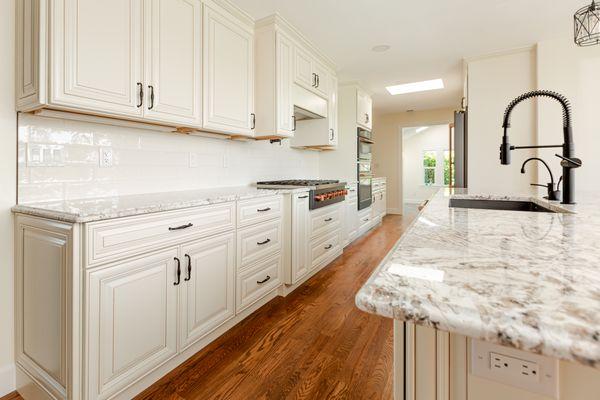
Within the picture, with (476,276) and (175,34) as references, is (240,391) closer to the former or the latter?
(476,276)

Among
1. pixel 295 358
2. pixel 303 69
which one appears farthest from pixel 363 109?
pixel 295 358

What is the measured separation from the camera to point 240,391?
1.54m

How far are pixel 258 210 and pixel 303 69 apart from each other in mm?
1710

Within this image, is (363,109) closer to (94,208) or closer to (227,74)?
(227,74)

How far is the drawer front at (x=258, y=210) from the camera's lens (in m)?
2.13

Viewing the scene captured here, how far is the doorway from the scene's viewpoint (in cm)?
995

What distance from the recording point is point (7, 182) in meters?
1.50

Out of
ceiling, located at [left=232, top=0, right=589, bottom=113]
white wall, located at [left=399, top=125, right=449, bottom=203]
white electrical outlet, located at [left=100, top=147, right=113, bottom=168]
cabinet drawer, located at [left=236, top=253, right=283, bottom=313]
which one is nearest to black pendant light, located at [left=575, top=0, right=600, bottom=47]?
ceiling, located at [left=232, top=0, right=589, bottom=113]

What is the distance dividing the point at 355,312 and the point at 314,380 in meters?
0.84

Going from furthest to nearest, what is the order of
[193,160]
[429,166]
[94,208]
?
[429,166]
[193,160]
[94,208]

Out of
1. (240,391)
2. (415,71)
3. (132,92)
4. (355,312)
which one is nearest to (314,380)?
(240,391)

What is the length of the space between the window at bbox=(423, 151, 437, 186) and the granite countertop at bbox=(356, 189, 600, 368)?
1009cm

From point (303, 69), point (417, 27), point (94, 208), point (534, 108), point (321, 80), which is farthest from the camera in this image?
point (321, 80)

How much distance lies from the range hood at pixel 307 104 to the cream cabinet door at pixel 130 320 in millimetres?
2065
